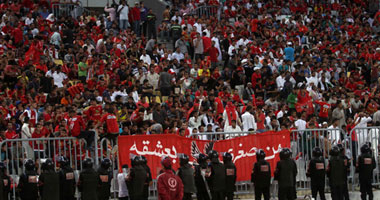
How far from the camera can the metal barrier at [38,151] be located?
1697 centimetres

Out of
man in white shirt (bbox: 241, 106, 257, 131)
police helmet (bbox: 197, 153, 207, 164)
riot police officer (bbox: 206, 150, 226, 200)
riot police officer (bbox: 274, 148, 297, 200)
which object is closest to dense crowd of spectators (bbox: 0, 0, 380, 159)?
man in white shirt (bbox: 241, 106, 257, 131)

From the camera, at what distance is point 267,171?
17.2m

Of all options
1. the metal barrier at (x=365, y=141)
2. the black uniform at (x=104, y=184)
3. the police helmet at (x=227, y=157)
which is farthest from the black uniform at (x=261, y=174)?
the black uniform at (x=104, y=184)

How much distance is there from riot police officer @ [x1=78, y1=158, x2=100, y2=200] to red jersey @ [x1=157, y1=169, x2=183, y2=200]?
1.45 m

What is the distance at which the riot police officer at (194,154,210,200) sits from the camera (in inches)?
679

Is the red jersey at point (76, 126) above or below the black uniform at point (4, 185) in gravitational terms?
above

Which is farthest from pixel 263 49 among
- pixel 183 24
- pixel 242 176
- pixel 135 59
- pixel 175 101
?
pixel 242 176

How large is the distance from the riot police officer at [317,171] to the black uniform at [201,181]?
2.20m

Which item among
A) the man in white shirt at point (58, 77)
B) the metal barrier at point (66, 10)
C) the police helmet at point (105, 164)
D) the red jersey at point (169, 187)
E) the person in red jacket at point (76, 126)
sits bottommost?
the red jersey at point (169, 187)

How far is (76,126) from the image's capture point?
60.2ft

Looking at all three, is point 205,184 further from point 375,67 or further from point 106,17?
point 106,17

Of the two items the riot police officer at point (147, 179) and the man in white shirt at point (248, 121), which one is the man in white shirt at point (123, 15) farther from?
the riot police officer at point (147, 179)

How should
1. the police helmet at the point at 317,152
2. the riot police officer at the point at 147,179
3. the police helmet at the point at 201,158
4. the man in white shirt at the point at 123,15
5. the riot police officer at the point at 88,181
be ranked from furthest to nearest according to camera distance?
1. the man in white shirt at the point at 123,15
2. the police helmet at the point at 317,152
3. the police helmet at the point at 201,158
4. the riot police officer at the point at 147,179
5. the riot police officer at the point at 88,181

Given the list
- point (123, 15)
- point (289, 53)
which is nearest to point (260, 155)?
point (289, 53)
